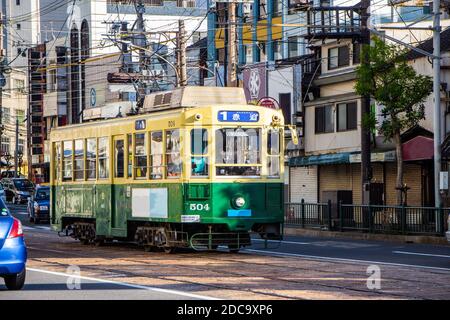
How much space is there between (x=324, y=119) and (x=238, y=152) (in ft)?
85.0

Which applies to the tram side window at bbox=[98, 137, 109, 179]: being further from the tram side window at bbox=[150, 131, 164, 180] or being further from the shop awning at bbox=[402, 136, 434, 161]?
the shop awning at bbox=[402, 136, 434, 161]

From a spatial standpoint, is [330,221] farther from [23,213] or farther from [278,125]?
[23,213]

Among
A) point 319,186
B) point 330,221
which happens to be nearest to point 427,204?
point 330,221

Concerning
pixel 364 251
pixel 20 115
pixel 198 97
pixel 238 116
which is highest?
pixel 20 115

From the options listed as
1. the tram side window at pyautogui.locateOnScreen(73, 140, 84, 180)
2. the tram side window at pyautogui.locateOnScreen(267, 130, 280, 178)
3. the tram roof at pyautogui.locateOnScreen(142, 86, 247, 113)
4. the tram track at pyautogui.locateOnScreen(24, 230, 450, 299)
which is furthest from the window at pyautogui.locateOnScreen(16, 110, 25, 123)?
the tram side window at pyautogui.locateOnScreen(267, 130, 280, 178)

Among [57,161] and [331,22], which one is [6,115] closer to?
[331,22]

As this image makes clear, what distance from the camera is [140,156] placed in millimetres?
26453

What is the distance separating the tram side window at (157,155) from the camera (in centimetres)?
2555

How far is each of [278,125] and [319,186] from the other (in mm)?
26241

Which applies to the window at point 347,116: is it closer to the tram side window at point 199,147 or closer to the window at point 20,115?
the tram side window at point 199,147

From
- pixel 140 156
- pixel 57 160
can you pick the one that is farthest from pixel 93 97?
pixel 140 156

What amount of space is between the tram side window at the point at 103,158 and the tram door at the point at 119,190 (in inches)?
14.8

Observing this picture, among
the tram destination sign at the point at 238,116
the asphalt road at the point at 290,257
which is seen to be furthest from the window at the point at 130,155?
the asphalt road at the point at 290,257
